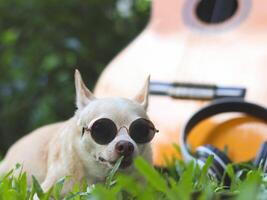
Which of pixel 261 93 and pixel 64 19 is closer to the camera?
pixel 261 93

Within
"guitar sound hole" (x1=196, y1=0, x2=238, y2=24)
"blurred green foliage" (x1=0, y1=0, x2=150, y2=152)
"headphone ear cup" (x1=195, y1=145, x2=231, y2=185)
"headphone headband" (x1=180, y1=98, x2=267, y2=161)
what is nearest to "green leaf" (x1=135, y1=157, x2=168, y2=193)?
"headphone ear cup" (x1=195, y1=145, x2=231, y2=185)

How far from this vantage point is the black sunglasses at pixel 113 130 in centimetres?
95

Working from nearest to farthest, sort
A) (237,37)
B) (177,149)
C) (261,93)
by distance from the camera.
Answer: (177,149) < (261,93) < (237,37)

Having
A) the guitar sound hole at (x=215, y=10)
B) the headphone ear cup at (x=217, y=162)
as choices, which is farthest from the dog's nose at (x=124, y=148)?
the guitar sound hole at (x=215, y=10)

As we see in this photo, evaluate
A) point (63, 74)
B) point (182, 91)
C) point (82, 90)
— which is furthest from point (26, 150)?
point (63, 74)

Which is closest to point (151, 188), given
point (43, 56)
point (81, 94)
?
point (81, 94)

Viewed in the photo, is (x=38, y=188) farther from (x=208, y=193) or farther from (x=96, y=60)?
(x=96, y=60)

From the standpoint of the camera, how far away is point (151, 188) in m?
0.80

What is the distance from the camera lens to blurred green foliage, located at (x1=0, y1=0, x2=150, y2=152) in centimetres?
295

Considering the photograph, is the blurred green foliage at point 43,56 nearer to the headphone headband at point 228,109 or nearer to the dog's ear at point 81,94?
the headphone headband at point 228,109

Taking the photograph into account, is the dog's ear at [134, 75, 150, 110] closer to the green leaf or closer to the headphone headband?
the green leaf

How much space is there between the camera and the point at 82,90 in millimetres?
1036

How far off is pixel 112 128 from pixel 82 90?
0.11 metres

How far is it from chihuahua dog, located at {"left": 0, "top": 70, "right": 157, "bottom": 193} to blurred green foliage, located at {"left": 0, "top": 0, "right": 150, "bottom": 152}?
5.86ft
